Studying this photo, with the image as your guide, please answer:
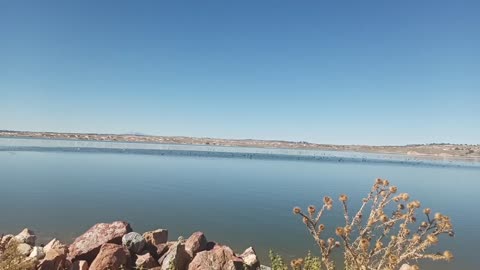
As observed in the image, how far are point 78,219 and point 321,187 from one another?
26335 millimetres

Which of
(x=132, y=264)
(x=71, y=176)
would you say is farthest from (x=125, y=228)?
(x=71, y=176)

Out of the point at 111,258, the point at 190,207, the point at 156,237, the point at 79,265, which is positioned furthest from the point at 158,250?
the point at 190,207

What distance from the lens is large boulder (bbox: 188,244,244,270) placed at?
988cm

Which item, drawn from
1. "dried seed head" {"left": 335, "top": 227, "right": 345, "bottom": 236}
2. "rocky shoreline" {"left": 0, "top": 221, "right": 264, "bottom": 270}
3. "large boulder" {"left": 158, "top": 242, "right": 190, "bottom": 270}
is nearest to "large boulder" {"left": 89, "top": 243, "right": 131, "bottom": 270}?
"rocky shoreline" {"left": 0, "top": 221, "right": 264, "bottom": 270}

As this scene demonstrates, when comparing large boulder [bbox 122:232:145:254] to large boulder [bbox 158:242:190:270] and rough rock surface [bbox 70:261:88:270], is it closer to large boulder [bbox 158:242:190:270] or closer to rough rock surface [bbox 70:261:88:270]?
large boulder [bbox 158:242:190:270]

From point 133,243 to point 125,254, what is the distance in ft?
2.38

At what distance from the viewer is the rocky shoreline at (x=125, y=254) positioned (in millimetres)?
9898

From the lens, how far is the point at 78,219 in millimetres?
20109

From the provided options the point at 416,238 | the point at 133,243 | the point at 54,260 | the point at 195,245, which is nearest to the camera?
the point at 416,238

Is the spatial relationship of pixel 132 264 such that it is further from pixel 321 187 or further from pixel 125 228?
pixel 321 187

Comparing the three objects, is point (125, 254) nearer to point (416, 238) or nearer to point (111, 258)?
point (111, 258)

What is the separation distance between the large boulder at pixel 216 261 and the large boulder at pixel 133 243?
1.94m

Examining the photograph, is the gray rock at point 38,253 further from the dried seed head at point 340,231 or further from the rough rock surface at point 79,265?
the dried seed head at point 340,231

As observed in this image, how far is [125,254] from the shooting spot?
34.2ft
